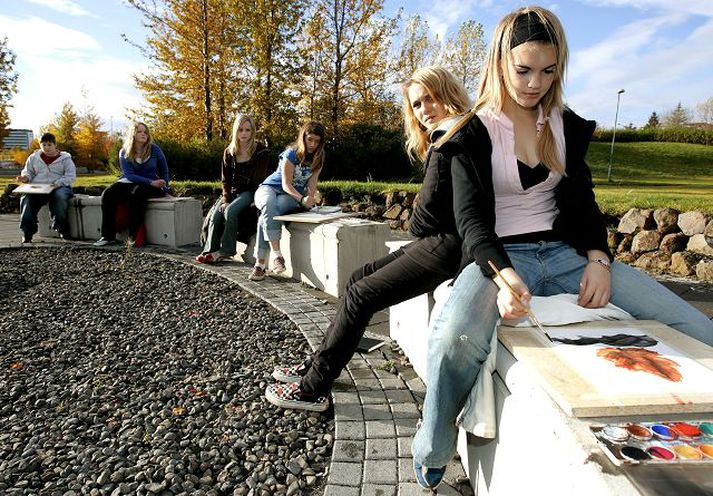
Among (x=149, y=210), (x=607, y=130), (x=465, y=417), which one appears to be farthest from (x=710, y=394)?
(x=607, y=130)

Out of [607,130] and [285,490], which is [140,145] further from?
[607,130]

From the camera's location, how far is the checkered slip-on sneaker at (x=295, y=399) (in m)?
2.73

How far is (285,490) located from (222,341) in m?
1.88

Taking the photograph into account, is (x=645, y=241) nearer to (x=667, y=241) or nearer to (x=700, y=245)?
(x=667, y=241)

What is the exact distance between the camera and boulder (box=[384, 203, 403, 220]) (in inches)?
361

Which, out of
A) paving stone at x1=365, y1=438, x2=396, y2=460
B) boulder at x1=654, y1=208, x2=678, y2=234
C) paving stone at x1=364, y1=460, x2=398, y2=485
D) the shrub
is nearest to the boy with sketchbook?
paving stone at x1=365, y1=438, x2=396, y2=460

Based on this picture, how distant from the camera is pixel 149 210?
25.3 feet

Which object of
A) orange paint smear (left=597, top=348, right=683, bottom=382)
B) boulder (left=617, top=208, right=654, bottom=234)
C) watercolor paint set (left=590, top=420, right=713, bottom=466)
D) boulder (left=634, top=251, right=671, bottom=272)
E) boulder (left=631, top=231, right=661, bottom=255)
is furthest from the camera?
boulder (left=617, top=208, right=654, bottom=234)

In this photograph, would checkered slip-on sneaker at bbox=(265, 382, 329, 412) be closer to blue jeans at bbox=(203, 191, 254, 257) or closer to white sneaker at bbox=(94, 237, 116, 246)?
blue jeans at bbox=(203, 191, 254, 257)

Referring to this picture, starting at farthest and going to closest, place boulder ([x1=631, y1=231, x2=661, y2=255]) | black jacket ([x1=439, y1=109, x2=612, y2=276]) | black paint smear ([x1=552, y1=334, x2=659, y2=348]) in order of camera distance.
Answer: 1. boulder ([x1=631, y1=231, x2=661, y2=255])
2. black jacket ([x1=439, y1=109, x2=612, y2=276])
3. black paint smear ([x1=552, y1=334, x2=659, y2=348])

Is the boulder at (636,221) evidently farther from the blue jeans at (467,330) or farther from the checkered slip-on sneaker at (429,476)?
the checkered slip-on sneaker at (429,476)

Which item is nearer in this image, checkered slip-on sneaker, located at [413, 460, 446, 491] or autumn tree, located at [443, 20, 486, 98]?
checkered slip-on sneaker, located at [413, 460, 446, 491]

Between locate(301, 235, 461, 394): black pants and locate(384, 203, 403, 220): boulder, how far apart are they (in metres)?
6.52

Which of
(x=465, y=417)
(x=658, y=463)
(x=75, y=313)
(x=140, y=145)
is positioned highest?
(x=140, y=145)
